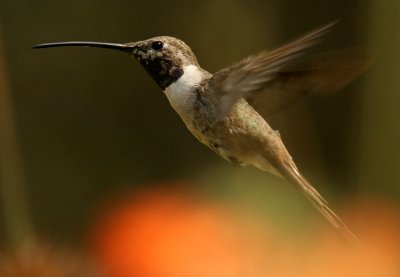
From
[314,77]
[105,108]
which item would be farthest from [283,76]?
[105,108]

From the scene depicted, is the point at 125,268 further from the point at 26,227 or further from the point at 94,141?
the point at 94,141

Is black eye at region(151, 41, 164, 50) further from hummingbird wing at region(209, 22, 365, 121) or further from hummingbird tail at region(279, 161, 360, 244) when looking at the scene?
hummingbird tail at region(279, 161, 360, 244)

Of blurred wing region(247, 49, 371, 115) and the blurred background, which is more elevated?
blurred wing region(247, 49, 371, 115)

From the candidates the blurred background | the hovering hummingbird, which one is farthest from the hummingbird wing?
the blurred background

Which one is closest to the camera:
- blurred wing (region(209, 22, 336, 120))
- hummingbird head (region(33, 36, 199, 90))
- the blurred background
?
blurred wing (region(209, 22, 336, 120))

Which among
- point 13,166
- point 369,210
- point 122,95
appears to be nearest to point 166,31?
point 122,95

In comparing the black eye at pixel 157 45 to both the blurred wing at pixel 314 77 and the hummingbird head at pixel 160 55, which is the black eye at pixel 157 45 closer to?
the hummingbird head at pixel 160 55

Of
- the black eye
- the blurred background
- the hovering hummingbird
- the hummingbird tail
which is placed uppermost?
the black eye

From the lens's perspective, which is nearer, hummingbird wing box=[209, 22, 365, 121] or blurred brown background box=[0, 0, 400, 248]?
hummingbird wing box=[209, 22, 365, 121]

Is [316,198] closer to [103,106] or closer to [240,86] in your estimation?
[240,86]
